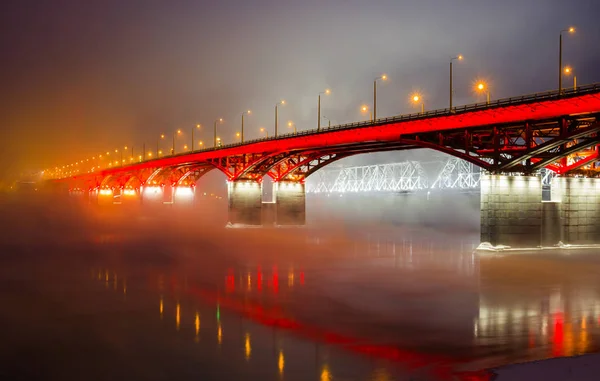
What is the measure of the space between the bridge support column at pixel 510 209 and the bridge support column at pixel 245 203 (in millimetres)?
32869

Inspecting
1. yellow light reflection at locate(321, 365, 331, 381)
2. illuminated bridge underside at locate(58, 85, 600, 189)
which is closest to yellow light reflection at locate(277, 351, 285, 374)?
yellow light reflection at locate(321, 365, 331, 381)

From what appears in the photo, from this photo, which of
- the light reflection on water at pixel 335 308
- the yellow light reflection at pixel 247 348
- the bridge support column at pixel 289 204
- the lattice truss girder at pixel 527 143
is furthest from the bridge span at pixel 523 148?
the yellow light reflection at pixel 247 348

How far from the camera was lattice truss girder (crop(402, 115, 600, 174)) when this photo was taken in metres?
32.3

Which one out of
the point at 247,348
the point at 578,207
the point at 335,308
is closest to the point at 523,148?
the point at 578,207

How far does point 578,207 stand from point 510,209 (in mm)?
6294

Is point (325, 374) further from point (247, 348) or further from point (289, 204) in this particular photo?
point (289, 204)

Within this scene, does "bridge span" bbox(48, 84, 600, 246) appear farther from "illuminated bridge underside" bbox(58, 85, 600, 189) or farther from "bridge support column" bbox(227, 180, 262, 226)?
"bridge support column" bbox(227, 180, 262, 226)

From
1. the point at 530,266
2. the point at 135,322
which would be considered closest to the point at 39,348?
the point at 135,322

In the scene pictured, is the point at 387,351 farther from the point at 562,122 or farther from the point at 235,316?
the point at 562,122

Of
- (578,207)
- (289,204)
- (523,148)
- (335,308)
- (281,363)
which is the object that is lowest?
(281,363)

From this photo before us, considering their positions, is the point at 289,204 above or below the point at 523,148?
below

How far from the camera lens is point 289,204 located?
2596 inches

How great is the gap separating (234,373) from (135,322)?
5.70 meters

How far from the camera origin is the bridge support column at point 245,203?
63.9 m
